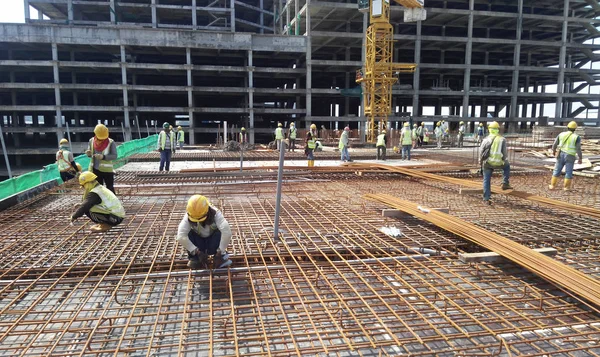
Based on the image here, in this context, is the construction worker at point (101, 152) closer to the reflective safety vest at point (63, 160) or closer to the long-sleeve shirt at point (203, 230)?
the reflective safety vest at point (63, 160)

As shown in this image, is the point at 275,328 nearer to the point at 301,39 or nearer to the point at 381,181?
the point at 381,181

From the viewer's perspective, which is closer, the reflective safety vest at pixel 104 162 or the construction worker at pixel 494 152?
the reflective safety vest at pixel 104 162

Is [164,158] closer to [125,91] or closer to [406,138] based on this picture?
[406,138]

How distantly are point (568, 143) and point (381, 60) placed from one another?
21.4 m

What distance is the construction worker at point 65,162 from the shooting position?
781 centimetres

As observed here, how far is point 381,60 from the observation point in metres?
27.4

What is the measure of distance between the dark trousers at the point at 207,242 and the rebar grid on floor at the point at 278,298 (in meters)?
0.22

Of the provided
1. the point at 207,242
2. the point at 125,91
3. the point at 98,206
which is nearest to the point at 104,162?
the point at 98,206

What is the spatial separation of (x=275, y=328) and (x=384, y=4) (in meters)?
26.9

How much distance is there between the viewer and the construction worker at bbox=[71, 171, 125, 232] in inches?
182

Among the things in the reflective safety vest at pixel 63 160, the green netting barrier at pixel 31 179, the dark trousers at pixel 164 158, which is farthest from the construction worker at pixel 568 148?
the green netting barrier at pixel 31 179

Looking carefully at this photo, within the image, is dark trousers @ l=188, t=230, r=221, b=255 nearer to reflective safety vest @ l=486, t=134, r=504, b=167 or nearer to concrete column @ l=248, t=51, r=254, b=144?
reflective safety vest @ l=486, t=134, r=504, b=167

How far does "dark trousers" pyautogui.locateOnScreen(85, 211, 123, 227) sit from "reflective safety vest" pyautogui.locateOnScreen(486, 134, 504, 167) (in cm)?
593

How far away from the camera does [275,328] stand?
2.82 meters
